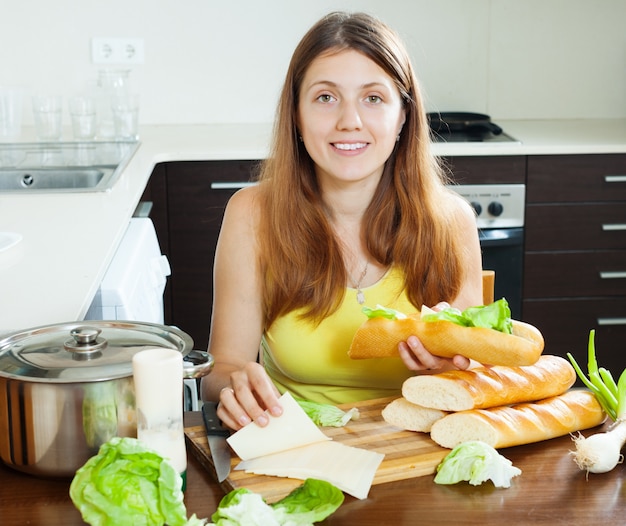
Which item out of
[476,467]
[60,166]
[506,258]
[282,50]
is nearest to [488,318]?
[476,467]

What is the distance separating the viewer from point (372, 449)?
1173mm

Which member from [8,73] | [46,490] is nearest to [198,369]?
[46,490]

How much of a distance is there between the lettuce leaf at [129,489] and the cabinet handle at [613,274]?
2531 mm

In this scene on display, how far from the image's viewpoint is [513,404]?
4.14 feet

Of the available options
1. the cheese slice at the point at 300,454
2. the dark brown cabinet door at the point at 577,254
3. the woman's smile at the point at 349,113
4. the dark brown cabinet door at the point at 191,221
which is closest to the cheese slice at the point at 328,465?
the cheese slice at the point at 300,454

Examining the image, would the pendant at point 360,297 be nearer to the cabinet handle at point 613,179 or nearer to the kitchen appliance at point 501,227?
the kitchen appliance at point 501,227

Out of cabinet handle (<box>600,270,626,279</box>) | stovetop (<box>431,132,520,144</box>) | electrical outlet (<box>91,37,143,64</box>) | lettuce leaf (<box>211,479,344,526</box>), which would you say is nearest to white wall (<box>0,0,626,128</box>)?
electrical outlet (<box>91,37,143,64</box>)

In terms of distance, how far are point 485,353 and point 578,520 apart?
0.30m

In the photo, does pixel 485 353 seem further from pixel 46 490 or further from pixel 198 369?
pixel 46 490

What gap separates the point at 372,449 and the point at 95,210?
1.17 meters

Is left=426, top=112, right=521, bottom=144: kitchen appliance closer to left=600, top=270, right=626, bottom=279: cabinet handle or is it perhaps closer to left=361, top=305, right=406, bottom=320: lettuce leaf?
left=600, top=270, right=626, bottom=279: cabinet handle

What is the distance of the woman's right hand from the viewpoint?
1200 millimetres

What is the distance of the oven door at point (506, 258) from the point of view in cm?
315

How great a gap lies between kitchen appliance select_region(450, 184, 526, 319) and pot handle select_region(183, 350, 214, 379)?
2083 millimetres
